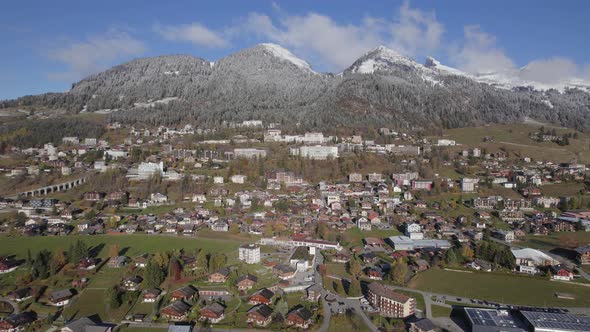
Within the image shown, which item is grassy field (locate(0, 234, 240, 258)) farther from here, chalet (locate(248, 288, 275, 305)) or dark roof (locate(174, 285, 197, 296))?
chalet (locate(248, 288, 275, 305))

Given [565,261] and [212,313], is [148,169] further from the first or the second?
[565,261]

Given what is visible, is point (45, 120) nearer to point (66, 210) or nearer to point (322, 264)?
point (66, 210)

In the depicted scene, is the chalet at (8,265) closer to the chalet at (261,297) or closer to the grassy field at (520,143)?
the chalet at (261,297)

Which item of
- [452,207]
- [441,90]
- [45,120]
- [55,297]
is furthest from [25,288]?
[441,90]

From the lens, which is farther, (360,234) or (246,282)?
(360,234)

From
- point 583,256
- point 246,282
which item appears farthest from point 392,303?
point 583,256

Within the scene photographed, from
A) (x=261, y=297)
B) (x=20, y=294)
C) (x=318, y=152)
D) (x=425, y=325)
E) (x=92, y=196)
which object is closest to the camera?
(x=425, y=325)
